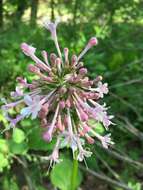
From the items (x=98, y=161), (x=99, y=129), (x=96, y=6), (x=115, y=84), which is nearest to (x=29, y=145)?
(x=99, y=129)

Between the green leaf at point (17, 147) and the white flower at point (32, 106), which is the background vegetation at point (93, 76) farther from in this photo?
the white flower at point (32, 106)

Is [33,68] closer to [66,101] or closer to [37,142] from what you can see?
[66,101]

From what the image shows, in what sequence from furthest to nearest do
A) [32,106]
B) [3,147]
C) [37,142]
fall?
[37,142], [3,147], [32,106]

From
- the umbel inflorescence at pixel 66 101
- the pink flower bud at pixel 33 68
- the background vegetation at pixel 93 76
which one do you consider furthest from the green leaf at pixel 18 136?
the pink flower bud at pixel 33 68

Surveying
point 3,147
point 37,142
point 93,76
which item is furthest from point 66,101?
point 93,76

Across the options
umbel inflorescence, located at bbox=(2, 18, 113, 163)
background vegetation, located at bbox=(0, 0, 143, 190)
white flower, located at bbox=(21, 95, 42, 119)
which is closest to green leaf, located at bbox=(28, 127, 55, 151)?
background vegetation, located at bbox=(0, 0, 143, 190)

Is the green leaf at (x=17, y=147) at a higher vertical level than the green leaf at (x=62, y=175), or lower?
higher

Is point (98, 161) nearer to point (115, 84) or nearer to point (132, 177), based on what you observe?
point (132, 177)

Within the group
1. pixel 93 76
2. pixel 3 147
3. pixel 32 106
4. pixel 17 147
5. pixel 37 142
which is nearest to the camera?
pixel 32 106

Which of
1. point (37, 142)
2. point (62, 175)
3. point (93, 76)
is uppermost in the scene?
point (93, 76)
